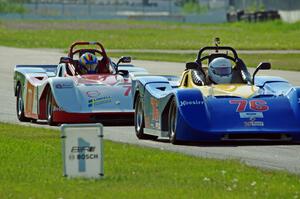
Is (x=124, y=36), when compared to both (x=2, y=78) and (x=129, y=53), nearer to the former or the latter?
(x=129, y=53)

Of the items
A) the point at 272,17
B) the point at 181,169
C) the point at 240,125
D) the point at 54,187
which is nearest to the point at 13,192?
the point at 54,187

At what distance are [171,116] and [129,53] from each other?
106 feet

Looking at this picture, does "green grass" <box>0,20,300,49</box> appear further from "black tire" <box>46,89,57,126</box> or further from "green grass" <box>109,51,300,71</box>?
"black tire" <box>46,89,57,126</box>

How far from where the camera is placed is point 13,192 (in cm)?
1148

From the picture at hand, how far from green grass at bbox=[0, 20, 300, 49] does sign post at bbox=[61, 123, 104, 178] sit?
41348 millimetres

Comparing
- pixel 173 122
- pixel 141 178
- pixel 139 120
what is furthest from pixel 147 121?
pixel 141 178

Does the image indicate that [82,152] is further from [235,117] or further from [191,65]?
[191,65]

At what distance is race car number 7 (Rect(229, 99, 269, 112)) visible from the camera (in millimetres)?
16391

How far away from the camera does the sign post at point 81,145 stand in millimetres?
11898

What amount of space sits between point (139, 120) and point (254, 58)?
87.0 feet

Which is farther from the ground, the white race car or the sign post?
the sign post

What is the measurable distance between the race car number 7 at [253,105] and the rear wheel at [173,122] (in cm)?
76

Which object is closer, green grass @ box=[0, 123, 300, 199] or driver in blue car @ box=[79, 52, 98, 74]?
green grass @ box=[0, 123, 300, 199]

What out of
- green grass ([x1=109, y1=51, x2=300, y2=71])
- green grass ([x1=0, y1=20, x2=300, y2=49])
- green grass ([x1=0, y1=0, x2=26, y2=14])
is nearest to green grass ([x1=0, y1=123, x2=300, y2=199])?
green grass ([x1=109, y1=51, x2=300, y2=71])
